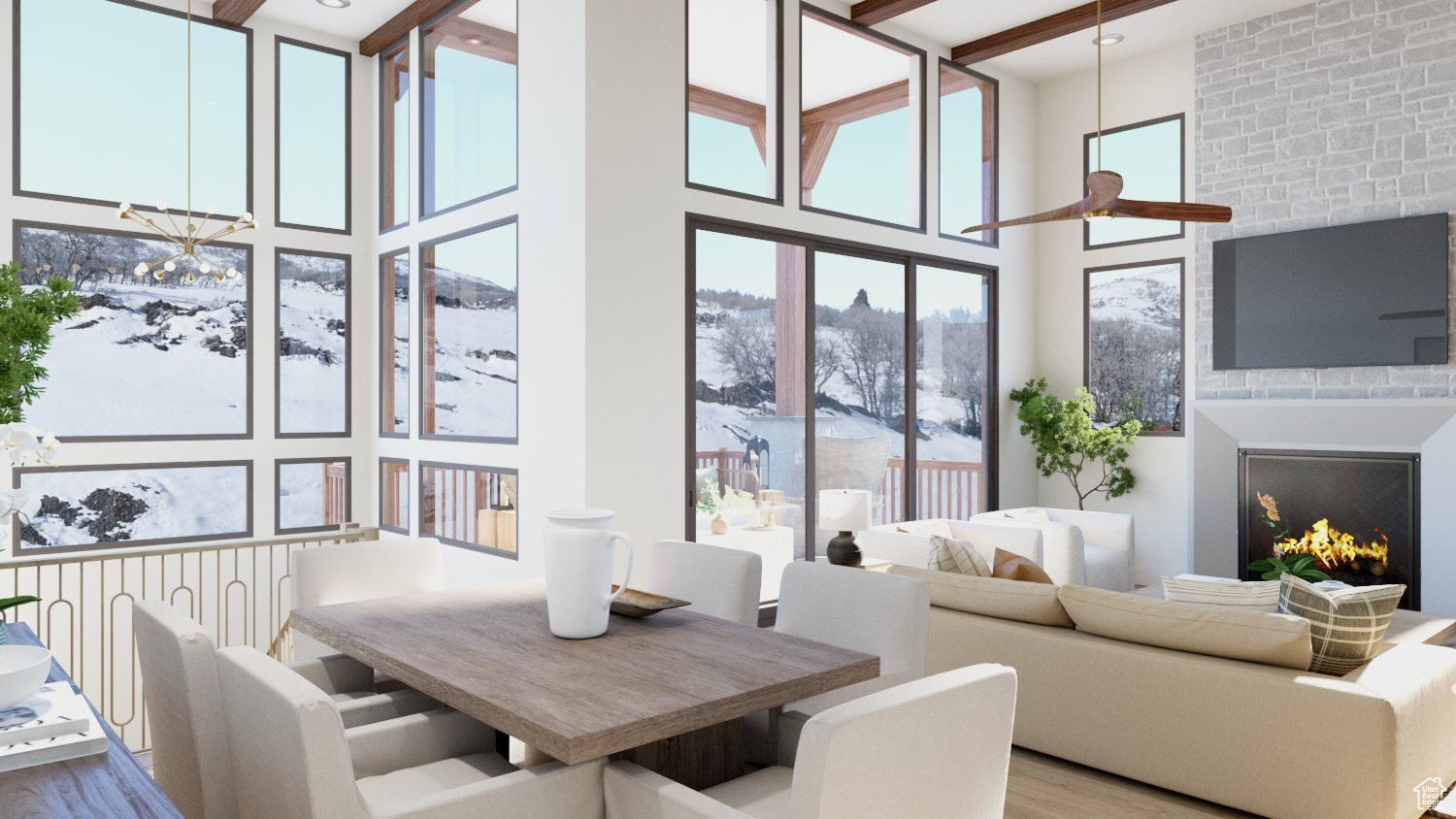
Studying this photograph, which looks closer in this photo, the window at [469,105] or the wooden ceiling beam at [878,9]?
the window at [469,105]

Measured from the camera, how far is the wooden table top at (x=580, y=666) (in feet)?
5.50

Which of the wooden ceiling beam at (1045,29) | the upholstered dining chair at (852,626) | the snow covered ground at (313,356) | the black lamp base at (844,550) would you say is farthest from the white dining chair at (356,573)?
the wooden ceiling beam at (1045,29)

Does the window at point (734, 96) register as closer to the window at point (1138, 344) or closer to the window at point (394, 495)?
the window at point (394, 495)

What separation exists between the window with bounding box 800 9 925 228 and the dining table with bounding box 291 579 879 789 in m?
3.94

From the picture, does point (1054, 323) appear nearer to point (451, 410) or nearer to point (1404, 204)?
point (1404, 204)

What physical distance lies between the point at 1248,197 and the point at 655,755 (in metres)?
5.83

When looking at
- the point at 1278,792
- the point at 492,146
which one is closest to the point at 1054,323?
the point at 492,146

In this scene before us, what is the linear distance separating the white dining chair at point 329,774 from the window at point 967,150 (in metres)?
5.51

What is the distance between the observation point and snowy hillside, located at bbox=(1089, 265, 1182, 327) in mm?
6699

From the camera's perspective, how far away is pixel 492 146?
17.5ft

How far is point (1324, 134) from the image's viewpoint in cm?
592

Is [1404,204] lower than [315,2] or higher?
lower

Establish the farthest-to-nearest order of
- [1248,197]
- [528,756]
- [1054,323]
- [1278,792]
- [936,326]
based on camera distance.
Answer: [1054,323], [936,326], [1248,197], [1278,792], [528,756]

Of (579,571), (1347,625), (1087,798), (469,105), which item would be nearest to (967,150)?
(469,105)
